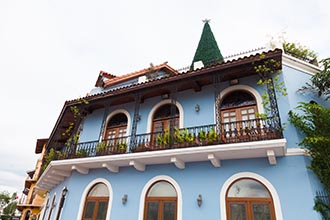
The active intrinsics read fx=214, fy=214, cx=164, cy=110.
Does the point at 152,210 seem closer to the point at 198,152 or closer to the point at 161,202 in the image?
the point at 161,202

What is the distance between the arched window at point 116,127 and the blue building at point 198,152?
0.17 ft

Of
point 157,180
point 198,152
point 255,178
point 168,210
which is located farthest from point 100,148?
point 255,178

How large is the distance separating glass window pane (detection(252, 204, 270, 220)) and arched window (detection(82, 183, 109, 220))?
16.4ft

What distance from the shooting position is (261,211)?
18.8ft

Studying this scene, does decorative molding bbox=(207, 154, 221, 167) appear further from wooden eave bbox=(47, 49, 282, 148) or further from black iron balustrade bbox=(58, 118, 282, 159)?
wooden eave bbox=(47, 49, 282, 148)

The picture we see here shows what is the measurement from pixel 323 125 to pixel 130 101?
7.06m

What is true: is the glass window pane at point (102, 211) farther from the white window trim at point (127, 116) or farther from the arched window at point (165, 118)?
the arched window at point (165, 118)

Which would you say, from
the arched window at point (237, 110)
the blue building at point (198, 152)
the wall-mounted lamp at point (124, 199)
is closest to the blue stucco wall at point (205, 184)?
the blue building at point (198, 152)

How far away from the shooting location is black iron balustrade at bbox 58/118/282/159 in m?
6.11

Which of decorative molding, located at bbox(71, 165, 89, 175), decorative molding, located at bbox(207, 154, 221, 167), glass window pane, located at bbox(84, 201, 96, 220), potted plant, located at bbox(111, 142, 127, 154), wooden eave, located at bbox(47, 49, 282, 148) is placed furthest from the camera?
decorative molding, located at bbox(71, 165, 89, 175)

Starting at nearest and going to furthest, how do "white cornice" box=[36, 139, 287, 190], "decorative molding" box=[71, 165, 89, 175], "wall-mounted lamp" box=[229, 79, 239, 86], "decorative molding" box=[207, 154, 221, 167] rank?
1. "white cornice" box=[36, 139, 287, 190]
2. "decorative molding" box=[207, 154, 221, 167]
3. "wall-mounted lamp" box=[229, 79, 239, 86]
4. "decorative molding" box=[71, 165, 89, 175]

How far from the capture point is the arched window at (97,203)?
783cm

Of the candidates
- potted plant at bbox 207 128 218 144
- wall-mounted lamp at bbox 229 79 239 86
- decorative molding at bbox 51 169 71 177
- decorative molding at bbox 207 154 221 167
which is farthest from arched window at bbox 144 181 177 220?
decorative molding at bbox 51 169 71 177

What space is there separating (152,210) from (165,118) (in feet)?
11.1
